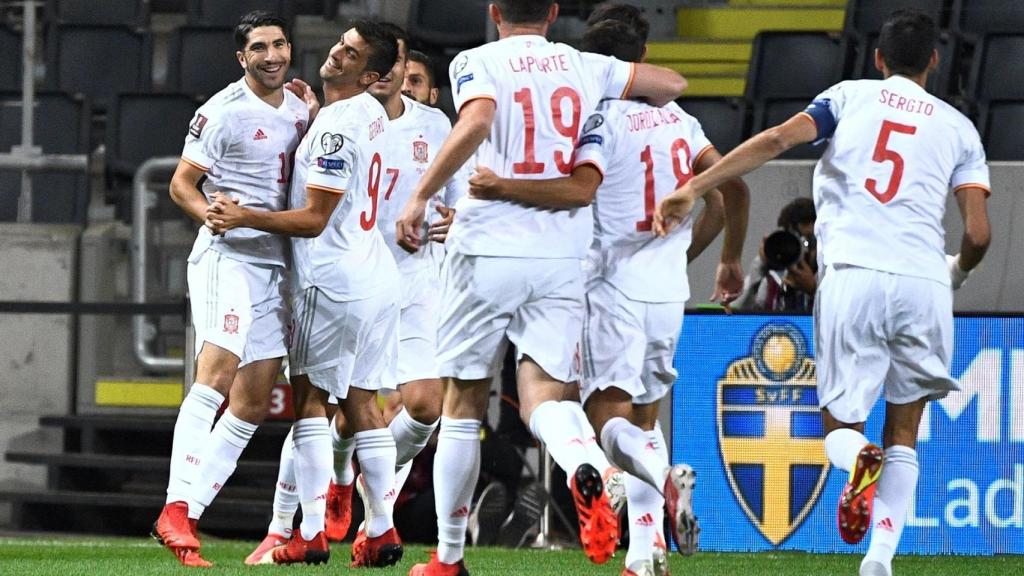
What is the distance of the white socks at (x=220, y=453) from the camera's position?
21.4 ft

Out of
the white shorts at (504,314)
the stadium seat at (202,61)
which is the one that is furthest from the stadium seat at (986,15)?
the white shorts at (504,314)

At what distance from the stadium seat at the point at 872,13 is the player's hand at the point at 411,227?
710 cm

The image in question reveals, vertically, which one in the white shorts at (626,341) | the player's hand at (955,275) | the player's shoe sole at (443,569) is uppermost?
the player's hand at (955,275)

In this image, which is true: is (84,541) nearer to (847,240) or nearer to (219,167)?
(219,167)

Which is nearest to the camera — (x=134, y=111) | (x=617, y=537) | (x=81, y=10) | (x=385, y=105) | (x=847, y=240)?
(x=617, y=537)

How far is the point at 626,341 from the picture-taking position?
591 centimetres

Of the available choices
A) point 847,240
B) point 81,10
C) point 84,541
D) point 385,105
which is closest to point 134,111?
point 81,10

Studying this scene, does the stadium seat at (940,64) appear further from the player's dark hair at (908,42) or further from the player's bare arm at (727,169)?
the player's bare arm at (727,169)

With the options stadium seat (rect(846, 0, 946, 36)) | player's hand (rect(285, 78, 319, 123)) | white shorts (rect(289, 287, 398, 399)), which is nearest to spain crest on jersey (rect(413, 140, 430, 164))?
player's hand (rect(285, 78, 319, 123))

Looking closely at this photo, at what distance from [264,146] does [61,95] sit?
19.0 feet

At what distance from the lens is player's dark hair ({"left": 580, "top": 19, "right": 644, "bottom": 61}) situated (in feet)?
19.9

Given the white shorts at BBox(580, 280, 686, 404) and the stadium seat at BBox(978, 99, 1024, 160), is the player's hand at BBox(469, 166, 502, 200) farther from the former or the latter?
the stadium seat at BBox(978, 99, 1024, 160)

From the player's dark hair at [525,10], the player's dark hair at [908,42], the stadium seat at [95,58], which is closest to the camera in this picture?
the player's dark hair at [525,10]

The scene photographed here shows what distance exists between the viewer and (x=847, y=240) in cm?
578
